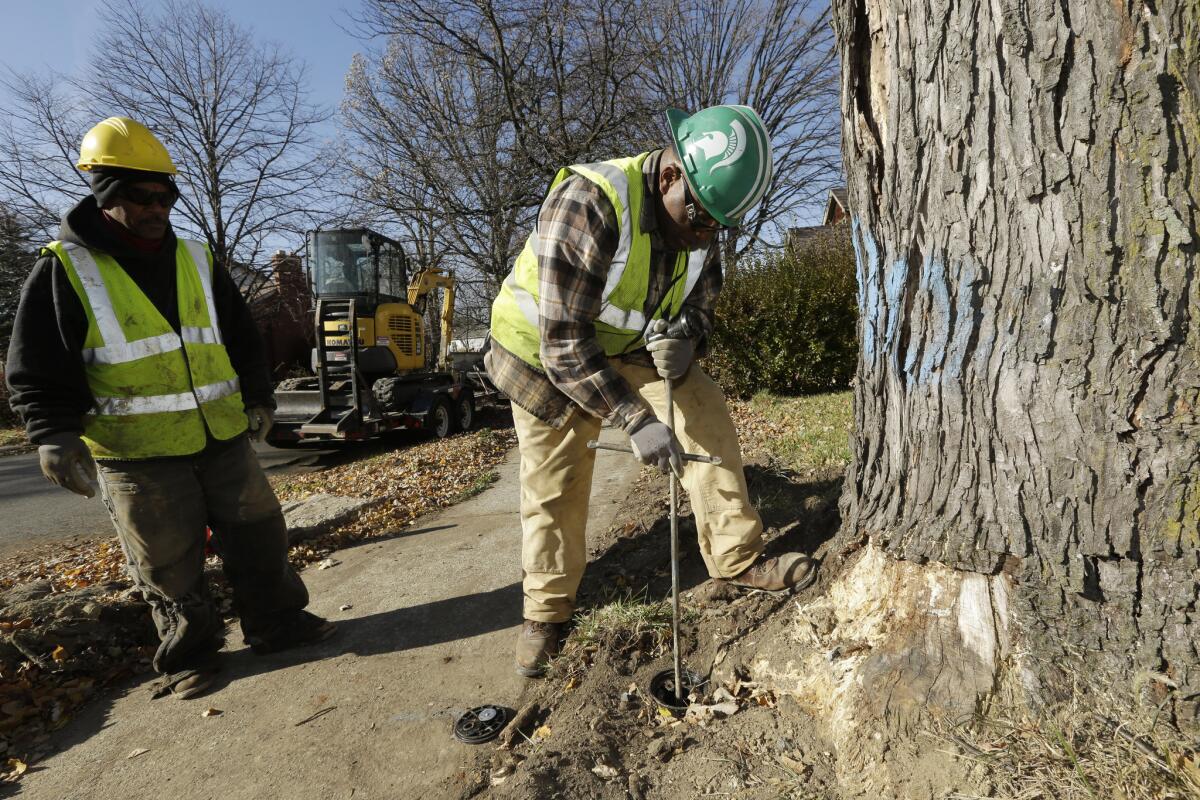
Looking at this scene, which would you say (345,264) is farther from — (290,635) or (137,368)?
(290,635)

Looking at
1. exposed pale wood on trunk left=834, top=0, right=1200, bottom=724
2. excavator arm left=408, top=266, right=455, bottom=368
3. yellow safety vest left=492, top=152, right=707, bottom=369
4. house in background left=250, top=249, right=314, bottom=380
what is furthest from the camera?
house in background left=250, top=249, right=314, bottom=380

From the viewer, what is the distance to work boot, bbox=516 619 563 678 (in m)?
2.58

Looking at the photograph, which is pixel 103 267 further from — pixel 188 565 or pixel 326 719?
pixel 326 719

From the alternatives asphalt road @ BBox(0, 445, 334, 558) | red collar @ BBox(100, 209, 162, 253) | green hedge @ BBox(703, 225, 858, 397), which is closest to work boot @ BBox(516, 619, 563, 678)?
red collar @ BBox(100, 209, 162, 253)

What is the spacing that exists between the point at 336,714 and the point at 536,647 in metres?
0.79

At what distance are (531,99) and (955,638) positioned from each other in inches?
565

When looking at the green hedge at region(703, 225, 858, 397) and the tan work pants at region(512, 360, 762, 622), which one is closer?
the tan work pants at region(512, 360, 762, 622)

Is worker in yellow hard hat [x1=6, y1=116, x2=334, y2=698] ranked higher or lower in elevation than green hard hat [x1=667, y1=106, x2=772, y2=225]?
lower

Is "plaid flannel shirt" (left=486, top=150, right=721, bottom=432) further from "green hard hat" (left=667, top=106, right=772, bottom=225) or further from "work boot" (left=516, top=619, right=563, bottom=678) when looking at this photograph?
"work boot" (left=516, top=619, right=563, bottom=678)

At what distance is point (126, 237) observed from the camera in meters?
2.66

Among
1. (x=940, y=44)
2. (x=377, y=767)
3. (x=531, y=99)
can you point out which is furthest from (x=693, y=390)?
(x=531, y=99)

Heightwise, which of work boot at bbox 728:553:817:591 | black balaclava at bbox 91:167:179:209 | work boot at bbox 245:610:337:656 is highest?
black balaclava at bbox 91:167:179:209

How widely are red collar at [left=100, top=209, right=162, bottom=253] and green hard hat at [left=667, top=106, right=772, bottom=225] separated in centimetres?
222

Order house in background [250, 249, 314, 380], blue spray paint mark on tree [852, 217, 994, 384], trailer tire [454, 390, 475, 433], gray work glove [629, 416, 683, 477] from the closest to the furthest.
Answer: blue spray paint mark on tree [852, 217, 994, 384], gray work glove [629, 416, 683, 477], trailer tire [454, 390, 475, 433], house in background [250, 249, 314, 380]
